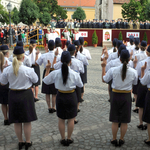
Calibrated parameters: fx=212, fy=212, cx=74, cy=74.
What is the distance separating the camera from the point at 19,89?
4.16m

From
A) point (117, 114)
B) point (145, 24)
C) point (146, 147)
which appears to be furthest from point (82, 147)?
point (145, 24)

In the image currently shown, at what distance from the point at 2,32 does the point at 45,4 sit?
126 feet

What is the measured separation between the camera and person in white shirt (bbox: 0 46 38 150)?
4.11 metres

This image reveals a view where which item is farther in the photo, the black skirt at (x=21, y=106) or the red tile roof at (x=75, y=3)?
the red tile roof at (x=75, y=3)

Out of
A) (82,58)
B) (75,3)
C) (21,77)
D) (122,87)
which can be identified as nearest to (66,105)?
(21,77)

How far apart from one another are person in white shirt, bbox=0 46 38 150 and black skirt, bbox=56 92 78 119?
0.56m

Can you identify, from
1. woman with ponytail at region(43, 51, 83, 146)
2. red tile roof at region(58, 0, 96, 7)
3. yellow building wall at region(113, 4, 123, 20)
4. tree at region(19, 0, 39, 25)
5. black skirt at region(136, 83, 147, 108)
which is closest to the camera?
woman with ponytail at region(43, 51, 83, 146)

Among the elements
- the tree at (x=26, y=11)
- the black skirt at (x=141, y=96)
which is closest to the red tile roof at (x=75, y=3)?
the tree at (x=26, y=11)

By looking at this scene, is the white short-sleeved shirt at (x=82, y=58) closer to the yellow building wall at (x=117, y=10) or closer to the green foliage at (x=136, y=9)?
the green foliage at (x=136, y=9)

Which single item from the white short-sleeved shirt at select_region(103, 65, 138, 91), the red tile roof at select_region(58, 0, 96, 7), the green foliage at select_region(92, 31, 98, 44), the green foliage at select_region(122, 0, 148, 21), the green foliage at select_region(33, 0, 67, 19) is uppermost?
the red tile roof at select_region(58, 0, 96, 7)

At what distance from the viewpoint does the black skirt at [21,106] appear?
13.7 ft

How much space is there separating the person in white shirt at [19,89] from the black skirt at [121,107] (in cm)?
165

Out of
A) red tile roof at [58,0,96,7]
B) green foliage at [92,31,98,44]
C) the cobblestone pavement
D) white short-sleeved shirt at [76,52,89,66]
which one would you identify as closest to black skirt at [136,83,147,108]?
the cobblestone pavement

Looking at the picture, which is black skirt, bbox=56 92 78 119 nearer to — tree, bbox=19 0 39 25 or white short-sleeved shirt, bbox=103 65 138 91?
white short-sleeved shirt, bbox=103 65 138 91
